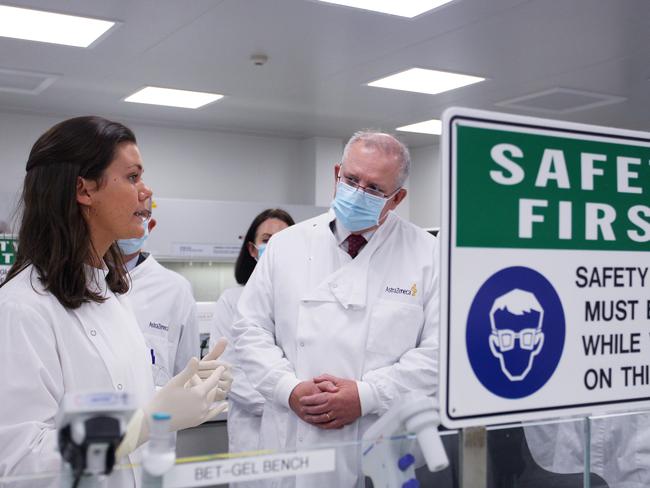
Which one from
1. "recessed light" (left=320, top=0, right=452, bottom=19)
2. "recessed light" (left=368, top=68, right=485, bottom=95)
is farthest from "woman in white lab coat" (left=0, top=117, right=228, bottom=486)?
"recessed light" (left=368, top=68, right=485, bottom=95)

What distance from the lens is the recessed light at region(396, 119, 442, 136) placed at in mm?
6372

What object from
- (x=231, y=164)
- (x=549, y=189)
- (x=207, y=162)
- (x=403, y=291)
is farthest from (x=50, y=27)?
(x=549, y=189)

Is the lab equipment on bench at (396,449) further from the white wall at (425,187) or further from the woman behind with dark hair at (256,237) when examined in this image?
the white wall at (425,187)

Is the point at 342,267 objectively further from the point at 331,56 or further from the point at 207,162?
the point at 207,162

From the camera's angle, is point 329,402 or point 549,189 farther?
point 329,402

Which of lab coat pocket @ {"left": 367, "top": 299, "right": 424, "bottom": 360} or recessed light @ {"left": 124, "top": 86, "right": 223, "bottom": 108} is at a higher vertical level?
recessed light @ {"left": 124, "top": 86, "right": 223, "bottom": 108}

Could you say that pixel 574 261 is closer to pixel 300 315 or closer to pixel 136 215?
pixel 136 215

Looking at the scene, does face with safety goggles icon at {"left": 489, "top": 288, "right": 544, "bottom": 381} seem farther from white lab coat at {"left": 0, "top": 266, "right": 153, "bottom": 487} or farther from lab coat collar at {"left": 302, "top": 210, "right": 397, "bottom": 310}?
lab coat collar at {"left": 302, "top": 210, "right": 397, "bottom": 310}

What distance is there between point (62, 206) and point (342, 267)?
799mm

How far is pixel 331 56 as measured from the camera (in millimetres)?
4320

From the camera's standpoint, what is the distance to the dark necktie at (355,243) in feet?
6.56

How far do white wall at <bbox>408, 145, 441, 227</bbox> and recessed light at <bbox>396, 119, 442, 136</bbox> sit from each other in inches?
28.0

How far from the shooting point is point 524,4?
3.39 m

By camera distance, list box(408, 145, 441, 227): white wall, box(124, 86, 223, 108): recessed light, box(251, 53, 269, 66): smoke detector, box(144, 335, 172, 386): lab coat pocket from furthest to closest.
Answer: box(408, 145, 441, 227): white wall
box(124, 86, 223, 108): recessed light
box(251, 53, 269, 66): smoke detector
box(144, 335, 172, 386): lab coat pocket
